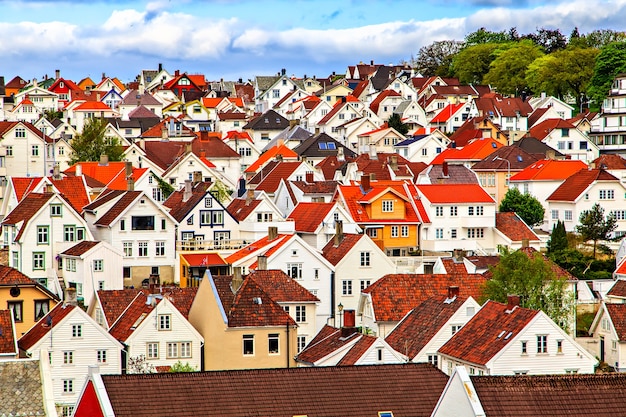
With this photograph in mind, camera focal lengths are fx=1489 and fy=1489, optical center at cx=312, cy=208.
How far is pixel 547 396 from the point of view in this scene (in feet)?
112

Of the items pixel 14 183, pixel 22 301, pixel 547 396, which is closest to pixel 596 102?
pixel 14 183

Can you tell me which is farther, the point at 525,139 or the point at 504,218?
the point at 525,139

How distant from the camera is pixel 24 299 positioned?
2362 inches

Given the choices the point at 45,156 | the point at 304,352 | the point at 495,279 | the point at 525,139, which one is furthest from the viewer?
the point at 525,139

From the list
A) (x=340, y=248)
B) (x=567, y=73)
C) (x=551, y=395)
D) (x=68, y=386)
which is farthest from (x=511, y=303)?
(x=567, y=73)

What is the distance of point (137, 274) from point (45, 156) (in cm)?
2743

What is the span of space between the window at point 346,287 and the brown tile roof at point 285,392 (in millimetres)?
27363

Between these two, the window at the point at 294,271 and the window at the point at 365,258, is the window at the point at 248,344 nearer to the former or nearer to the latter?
the window at the point at 294,271

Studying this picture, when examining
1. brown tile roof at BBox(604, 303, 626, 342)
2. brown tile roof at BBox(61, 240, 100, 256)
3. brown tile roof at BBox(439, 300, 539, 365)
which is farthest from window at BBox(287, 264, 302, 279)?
brown tile roof at BBox(439, 300, 539, 365)

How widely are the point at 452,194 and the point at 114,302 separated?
1144 inches

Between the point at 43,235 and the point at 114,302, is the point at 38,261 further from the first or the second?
the point at 114,302

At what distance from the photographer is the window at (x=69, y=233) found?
7025 centimetres

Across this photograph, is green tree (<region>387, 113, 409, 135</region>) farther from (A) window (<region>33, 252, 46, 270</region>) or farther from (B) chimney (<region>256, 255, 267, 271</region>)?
(B) chimney (<region>256, 255, 267, 271</region>)

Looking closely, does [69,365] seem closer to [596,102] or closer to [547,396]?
[547,396]
